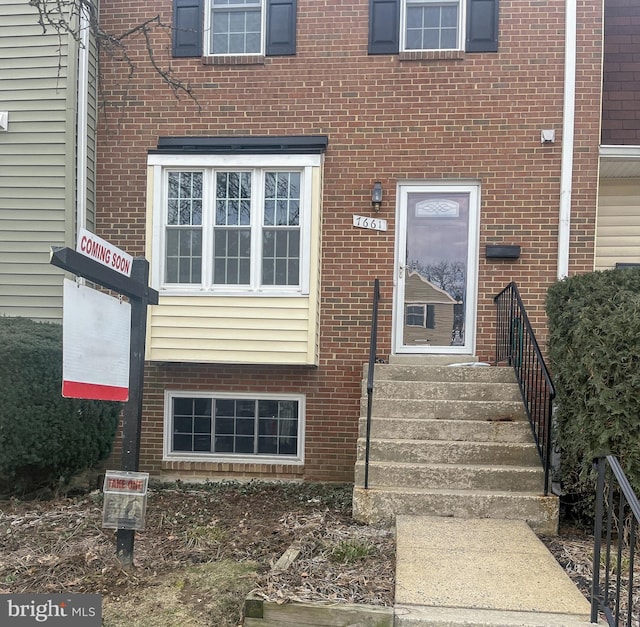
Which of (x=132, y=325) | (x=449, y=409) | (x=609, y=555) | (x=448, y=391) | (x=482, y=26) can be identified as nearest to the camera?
(x=609, y=555)

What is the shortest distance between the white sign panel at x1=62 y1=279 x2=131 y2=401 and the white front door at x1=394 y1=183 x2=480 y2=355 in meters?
3.63

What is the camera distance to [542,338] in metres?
6.00

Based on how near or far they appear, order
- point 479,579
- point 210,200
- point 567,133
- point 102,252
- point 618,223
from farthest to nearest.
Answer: point 618,223, point 210,200, point 567,133, point 479,579, point 102,252

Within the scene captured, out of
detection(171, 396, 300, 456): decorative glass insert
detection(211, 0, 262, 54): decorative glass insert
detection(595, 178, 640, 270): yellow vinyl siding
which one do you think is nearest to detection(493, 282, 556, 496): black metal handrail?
detection(595, 178, 640, 270): yellow vinyl siding

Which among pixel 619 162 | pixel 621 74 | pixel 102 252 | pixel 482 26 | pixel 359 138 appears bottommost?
pixel 102 252

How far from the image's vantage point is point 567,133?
5.94 meters

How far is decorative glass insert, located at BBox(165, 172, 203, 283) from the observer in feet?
20.7

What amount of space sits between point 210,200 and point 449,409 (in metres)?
3.50

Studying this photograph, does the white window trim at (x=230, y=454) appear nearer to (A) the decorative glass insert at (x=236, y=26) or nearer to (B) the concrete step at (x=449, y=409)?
(B) the concrete step at (x=449, y=409)

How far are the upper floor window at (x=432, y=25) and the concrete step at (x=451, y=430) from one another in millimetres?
4090

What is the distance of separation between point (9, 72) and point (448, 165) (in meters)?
5.17

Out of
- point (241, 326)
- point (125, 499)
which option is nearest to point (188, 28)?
point (241, 326)

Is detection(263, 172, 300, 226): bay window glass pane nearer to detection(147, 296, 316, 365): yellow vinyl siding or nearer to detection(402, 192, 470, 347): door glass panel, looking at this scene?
detection(147, 296, 316, 365): yellow vinyl siding

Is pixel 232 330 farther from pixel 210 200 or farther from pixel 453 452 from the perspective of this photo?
pixel 453 452
